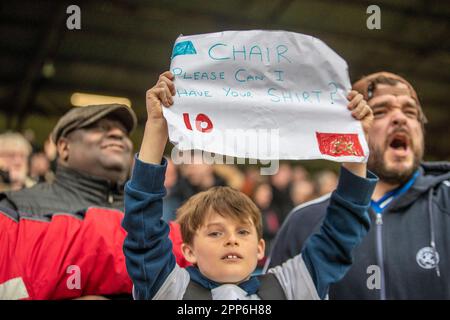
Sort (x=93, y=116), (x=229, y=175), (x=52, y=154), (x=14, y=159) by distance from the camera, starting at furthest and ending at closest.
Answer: (x=229, y=175) → (x=52, y=154) → (x=14, y=159) → (x=93, y=116)

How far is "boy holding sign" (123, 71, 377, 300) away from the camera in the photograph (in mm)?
1312

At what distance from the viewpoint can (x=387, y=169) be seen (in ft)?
5.97

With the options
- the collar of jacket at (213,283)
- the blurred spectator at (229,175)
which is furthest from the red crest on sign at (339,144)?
the blurred spectator at (229,175)

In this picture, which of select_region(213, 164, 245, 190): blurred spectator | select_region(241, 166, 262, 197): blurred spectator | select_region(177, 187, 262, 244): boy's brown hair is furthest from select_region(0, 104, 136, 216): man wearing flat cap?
select_region(213, 164, 245, 190): blurred spectator

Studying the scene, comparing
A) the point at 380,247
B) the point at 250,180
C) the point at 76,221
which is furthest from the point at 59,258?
the point at 250,180

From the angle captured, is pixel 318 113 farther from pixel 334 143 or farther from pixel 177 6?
pixel 177 6

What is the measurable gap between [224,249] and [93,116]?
0.77 m

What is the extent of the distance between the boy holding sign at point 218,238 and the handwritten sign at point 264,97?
0.19 ft

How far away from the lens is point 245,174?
5.21m

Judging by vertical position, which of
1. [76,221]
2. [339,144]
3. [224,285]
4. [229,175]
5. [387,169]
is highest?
[229,175]

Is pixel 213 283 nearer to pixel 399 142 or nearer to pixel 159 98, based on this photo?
pixel 159 98

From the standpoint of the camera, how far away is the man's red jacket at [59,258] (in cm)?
148

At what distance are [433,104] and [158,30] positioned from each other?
1292 millimetres

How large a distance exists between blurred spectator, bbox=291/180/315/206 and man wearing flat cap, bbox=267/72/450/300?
213 cm
